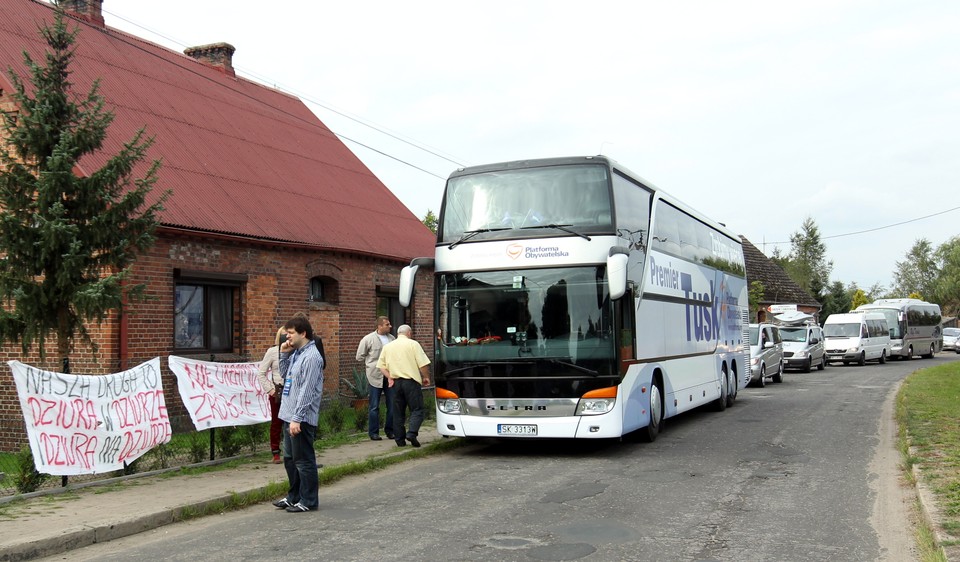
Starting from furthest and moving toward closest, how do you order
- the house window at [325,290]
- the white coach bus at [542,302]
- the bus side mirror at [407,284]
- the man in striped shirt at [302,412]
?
1. the house window at [325,290]
2. the bus side mirror at [407,284]
3. the white coach bus at [542,302]
4. the man in striped shirt at [302,412]

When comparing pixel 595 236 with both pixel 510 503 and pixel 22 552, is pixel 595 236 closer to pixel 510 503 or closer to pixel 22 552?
pixel 510 503

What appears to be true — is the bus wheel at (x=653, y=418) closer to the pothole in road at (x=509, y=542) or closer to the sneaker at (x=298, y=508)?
the sneaker at (x=298, y=508)

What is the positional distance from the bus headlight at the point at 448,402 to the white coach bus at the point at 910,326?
37.5m

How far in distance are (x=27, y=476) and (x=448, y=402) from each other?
5142 mm

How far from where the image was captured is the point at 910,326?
44781mm

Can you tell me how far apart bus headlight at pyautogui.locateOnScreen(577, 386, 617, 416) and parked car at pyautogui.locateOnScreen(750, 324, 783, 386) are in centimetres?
1460

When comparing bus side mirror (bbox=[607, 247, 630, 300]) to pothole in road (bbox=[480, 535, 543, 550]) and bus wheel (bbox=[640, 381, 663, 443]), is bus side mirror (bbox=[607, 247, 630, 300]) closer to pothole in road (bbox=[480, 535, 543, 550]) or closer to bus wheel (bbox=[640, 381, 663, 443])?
bus wheel (bbox=[640, 381, 663, 443])

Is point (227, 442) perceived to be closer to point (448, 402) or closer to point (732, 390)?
point (448, 402)

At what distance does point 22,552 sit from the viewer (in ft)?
21.5

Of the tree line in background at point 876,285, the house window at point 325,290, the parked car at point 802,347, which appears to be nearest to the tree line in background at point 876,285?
the tree line in background at point 876,285

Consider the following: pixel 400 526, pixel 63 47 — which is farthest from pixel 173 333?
pixel 400 526

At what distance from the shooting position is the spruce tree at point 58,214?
1062 centimetres

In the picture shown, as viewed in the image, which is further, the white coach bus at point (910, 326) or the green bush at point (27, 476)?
the white coach bus at point (910, 326)

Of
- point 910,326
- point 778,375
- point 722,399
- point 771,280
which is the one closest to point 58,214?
point 722,399
